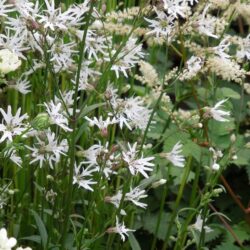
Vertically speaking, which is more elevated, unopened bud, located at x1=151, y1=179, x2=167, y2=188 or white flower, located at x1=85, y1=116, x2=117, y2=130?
white flower, located at x1=85, y1=116, x2=117, y2=130

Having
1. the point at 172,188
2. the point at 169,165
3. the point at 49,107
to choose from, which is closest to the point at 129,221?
the point at 169,165

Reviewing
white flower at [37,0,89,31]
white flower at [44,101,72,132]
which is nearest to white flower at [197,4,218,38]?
white flower at [37,0,89,31]

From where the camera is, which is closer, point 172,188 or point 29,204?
point 29,204

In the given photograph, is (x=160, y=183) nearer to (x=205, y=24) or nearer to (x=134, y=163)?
(x=134, y=163)

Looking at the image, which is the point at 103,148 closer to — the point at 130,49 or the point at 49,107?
the point at 49,107

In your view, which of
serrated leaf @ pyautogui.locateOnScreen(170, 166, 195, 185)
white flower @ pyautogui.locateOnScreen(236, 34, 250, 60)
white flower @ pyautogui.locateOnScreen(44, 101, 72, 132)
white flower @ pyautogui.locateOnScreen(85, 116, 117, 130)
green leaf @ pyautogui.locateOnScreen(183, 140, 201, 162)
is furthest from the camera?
serrated leaf @ pyautogui.locateOnScreen(170, 166, 195, 185)

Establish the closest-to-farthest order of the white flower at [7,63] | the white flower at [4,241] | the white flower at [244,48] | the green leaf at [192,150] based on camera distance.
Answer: the white flower at [4,241] < the white flower at [7,63] < the white flower at [244,48] < the green leaf at [192,150]

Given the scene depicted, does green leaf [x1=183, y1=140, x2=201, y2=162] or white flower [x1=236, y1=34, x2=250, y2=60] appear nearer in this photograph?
white flower [x1=236, y1=34, x2=250, y2=60]

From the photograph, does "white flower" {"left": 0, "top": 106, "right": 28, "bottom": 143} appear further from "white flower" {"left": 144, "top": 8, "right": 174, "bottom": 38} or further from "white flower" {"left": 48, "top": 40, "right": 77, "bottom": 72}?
"white flower" {"left": 144, "top": 8, "right": 174, "bottom": 38}

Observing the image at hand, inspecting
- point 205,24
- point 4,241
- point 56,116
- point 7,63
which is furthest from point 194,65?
point 4,241

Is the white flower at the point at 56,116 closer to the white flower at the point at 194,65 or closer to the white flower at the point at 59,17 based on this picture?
the white flower at the point at 59,17

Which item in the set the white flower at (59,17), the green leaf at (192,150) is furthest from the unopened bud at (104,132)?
the green leaf at (192,150)
